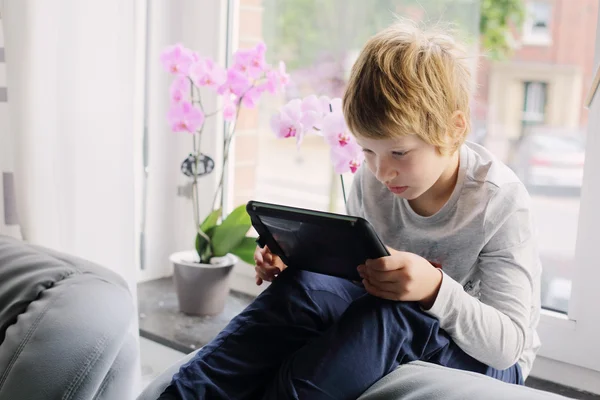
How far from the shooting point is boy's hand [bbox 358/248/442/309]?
1019 mm

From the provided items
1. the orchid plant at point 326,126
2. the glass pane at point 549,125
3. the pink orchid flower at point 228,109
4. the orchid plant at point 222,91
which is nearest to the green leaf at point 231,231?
the orchid plant at point 222,91

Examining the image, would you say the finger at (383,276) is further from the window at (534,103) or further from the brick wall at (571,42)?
the window at (534,103)

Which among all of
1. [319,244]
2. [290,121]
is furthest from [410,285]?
[290,121]

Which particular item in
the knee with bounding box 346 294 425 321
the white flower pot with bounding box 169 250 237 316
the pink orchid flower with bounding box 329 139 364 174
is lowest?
the white flower pot with bounding box 169 250 237 316

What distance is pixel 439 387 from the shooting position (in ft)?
3.02

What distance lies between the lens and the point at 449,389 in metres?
0.91

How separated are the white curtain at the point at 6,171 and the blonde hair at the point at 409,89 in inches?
32.0

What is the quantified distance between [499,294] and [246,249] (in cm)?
76

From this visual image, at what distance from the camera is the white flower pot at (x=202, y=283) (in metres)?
1.77

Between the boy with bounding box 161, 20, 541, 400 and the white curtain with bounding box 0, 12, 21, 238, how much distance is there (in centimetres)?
75

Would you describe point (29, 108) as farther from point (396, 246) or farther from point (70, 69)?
point (396, 246)

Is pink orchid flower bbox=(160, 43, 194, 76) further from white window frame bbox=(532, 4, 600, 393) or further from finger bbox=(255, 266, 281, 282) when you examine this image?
white window frame bbox=(532, 4, 600, 393)

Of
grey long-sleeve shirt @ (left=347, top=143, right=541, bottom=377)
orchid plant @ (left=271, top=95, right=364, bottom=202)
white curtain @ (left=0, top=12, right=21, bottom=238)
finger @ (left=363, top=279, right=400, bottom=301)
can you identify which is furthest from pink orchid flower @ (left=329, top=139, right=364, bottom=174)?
white curtain @ (left=0, top=12, right=21, bottom=238)

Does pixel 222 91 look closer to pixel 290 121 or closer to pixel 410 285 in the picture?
pixel 290 121
